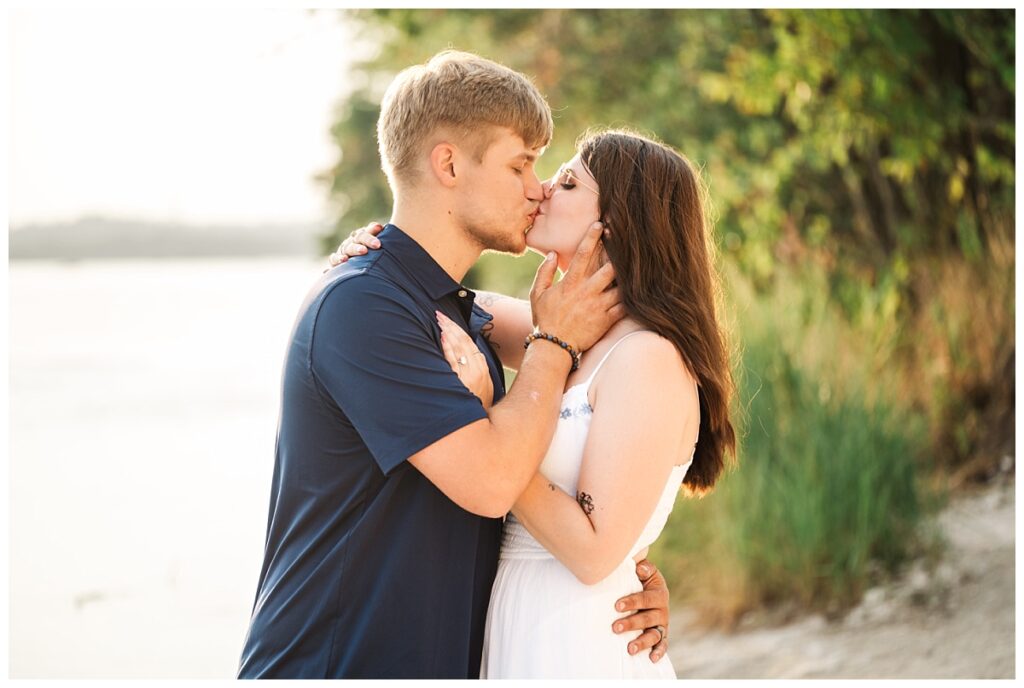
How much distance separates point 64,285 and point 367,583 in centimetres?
2669

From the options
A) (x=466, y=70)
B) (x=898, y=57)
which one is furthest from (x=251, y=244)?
(x=466, y=70)

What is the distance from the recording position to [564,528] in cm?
260

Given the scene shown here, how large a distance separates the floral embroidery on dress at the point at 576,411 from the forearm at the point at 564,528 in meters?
0.20

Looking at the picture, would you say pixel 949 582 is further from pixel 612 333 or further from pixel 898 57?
pixel 612 333

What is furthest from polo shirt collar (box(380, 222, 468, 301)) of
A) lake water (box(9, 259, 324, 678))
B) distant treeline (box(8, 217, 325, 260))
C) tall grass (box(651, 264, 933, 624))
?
distant treeline (box(8, 217, 325, 260))

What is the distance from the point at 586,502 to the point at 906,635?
160 inches

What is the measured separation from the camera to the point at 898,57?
7242 millimetres

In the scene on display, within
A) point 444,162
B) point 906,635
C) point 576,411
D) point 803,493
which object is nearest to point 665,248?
point 576,411

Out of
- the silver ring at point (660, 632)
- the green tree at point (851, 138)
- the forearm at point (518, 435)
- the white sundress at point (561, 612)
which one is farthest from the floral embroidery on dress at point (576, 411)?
the green tree at point (851, 138)

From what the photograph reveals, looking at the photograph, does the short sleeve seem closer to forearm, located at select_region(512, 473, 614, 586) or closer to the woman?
the woman

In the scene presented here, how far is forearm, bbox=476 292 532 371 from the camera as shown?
3.45m

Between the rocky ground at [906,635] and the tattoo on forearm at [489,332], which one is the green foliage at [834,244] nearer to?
the rocky ground at [906,635]

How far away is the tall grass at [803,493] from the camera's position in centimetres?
621

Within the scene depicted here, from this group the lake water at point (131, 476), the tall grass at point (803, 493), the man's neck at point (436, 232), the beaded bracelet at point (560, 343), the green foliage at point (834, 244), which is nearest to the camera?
the beaded bracelet at point (560, 343)
